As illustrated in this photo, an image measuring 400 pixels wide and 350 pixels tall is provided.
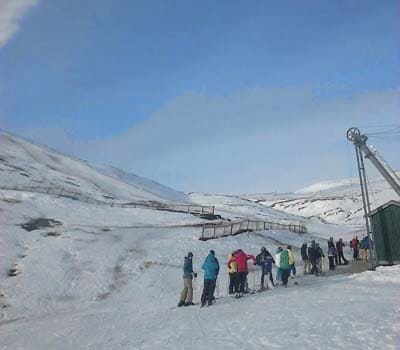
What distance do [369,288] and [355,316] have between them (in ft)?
15.3

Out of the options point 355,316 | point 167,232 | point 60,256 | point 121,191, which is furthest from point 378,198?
point 355,316

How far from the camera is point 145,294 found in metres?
22.6

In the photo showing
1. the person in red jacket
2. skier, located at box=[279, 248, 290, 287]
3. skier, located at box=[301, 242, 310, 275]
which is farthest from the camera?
skier, located at box=[301, 242, 310, 275]

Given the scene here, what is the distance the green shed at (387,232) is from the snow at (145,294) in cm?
205

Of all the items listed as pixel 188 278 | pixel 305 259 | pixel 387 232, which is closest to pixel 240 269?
pixel 188 278

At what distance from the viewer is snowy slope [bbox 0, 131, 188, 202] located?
231 ft

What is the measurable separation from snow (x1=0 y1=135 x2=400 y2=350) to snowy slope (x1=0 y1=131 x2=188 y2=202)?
22590 mm

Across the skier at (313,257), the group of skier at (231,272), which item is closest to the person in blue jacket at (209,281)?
the group of skier at (231,272)

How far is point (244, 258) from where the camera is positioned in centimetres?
1683

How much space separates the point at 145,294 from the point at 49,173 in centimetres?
6429

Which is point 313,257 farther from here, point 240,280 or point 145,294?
point 145,294

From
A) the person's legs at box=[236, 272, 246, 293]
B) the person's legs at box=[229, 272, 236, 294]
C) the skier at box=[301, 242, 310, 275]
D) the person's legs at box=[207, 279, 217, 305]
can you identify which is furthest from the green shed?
the person's legs at box=[207, 279, 217, 305]

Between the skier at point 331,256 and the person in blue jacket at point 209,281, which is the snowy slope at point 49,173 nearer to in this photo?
the skier at point 331,256

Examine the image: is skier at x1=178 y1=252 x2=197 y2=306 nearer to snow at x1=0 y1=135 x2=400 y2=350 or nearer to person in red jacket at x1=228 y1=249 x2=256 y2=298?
snow at x1=0 y1=135 x2=400 y2=350
